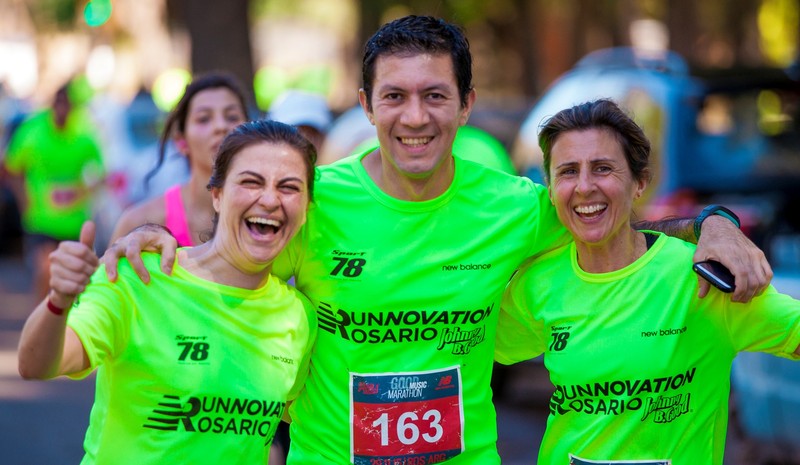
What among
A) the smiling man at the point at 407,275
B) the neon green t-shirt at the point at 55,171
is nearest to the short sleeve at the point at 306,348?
the smiling man at the point at 407,275

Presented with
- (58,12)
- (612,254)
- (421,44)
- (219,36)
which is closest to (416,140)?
(421,44)

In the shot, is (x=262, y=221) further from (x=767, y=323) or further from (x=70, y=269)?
(x=767, y=323)

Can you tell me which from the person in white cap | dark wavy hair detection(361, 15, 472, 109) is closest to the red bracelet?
dark wavy hair detection(361, 15, 472, 109)

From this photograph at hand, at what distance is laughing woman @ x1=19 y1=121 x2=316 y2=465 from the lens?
356 centimetres

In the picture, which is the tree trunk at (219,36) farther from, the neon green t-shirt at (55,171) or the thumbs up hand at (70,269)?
the thumbs up hand at (70,269)

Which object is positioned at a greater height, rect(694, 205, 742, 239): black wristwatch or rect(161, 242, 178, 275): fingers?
rect(694, 205, 742, 239): black wristwatch

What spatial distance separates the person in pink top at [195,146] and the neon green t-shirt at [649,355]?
178cm

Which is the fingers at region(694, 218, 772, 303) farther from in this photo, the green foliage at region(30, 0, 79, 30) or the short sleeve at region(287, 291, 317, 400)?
the green foliage at region(30, 0, 79, 30)

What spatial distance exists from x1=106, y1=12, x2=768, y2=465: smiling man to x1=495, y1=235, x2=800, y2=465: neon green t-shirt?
0.61 feet

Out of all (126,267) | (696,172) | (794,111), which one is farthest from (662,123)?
(126,267)

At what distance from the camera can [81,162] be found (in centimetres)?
1208

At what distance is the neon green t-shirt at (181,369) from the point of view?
140 inches

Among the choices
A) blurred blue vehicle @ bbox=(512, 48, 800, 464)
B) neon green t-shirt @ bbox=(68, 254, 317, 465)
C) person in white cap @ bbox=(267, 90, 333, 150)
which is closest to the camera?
neon green t-shirt @ bbox=(68, 254, 317, 465)

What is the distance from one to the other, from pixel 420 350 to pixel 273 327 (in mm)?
466
